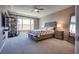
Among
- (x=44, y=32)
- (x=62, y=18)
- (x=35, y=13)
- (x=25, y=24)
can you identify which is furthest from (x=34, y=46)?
(x=62, y=18)

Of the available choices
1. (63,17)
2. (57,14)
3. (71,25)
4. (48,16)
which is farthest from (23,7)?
(71,25)

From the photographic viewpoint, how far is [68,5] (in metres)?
2.02

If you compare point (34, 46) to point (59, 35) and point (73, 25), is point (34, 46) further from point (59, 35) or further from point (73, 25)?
point (73, 25)

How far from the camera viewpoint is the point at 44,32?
7.16 feet

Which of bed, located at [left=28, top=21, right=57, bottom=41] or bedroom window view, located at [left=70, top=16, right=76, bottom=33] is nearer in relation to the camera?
bedroom window view, located at [left=70, top=16, right=76, bottom=33]

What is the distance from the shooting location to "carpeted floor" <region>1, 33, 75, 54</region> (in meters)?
2.04

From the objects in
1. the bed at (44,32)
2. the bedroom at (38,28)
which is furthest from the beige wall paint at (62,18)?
the bed at (44,32)

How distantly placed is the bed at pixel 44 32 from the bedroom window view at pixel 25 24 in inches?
4.7

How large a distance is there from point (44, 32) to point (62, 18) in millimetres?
539

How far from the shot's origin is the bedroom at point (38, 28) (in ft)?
6.68

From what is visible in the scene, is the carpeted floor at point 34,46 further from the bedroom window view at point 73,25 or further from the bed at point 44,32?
the bedroom window view at point 73,25

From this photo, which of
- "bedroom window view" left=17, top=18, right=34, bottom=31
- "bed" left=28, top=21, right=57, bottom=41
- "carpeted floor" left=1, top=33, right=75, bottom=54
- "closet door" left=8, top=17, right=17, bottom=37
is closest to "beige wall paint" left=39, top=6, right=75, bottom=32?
"bed" left=28, top=21, right=57, bottom=41

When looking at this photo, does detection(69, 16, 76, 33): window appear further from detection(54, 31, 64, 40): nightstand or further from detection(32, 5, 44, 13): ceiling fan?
detection(32, 5, 44, 13): ceiling fan
